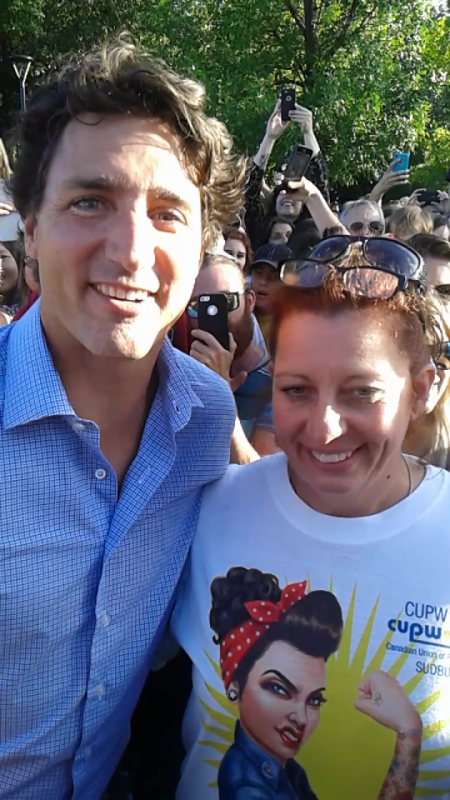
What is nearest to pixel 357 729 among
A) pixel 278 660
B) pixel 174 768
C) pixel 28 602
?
pixel 278 660

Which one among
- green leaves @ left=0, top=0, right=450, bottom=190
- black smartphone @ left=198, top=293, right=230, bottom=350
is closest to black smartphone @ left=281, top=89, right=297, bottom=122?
black smartphone @ left=198, top=293, right=230, bottom=350

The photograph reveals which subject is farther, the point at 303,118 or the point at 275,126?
the point at 275,126

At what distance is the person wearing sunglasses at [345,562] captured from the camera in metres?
1.37

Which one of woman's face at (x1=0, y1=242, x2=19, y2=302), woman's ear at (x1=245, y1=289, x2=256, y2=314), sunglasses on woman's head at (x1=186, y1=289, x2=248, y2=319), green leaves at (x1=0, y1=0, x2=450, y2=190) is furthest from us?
green leaves at (x1=0, y1=0, x2=450, y2=190)

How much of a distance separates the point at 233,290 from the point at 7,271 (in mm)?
1419

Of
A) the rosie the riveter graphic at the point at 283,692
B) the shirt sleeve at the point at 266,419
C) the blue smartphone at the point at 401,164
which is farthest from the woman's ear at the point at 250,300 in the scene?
the blue smartphone at the point at 401,164

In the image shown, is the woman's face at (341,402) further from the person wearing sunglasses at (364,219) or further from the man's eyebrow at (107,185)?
the person wearing sunglasses at (364,219)

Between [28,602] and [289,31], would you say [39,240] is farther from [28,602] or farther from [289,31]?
[289,31]

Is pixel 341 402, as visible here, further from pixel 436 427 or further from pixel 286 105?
pixel 286 105

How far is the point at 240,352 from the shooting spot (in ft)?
8.81

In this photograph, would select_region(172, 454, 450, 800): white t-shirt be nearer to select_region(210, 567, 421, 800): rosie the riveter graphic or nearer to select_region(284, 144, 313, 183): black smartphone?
select_region(210, 567, 421, 800): rosie the riveter graphic

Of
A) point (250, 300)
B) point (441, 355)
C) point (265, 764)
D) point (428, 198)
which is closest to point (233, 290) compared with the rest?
point (250, 300)

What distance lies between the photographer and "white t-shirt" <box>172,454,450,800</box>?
4.48 feet

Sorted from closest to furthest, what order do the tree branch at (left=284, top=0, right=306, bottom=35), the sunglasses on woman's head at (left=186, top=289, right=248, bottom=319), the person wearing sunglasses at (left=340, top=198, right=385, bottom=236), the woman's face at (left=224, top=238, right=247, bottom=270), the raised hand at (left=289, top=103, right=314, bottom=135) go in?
the sunglasses on woman's head at (left=186, top=289, right=248, bottom=319) < the woman's face at (left=224, top=238, right=247, bottom=270) < the person wearing sunglasses at (left=340, top=198, right=385, bottom=236) < the raised hand at (left=289, top=103, right=314, bottom=135) < the tree branch at (left=284, top=0, right=306, bottom=35)
